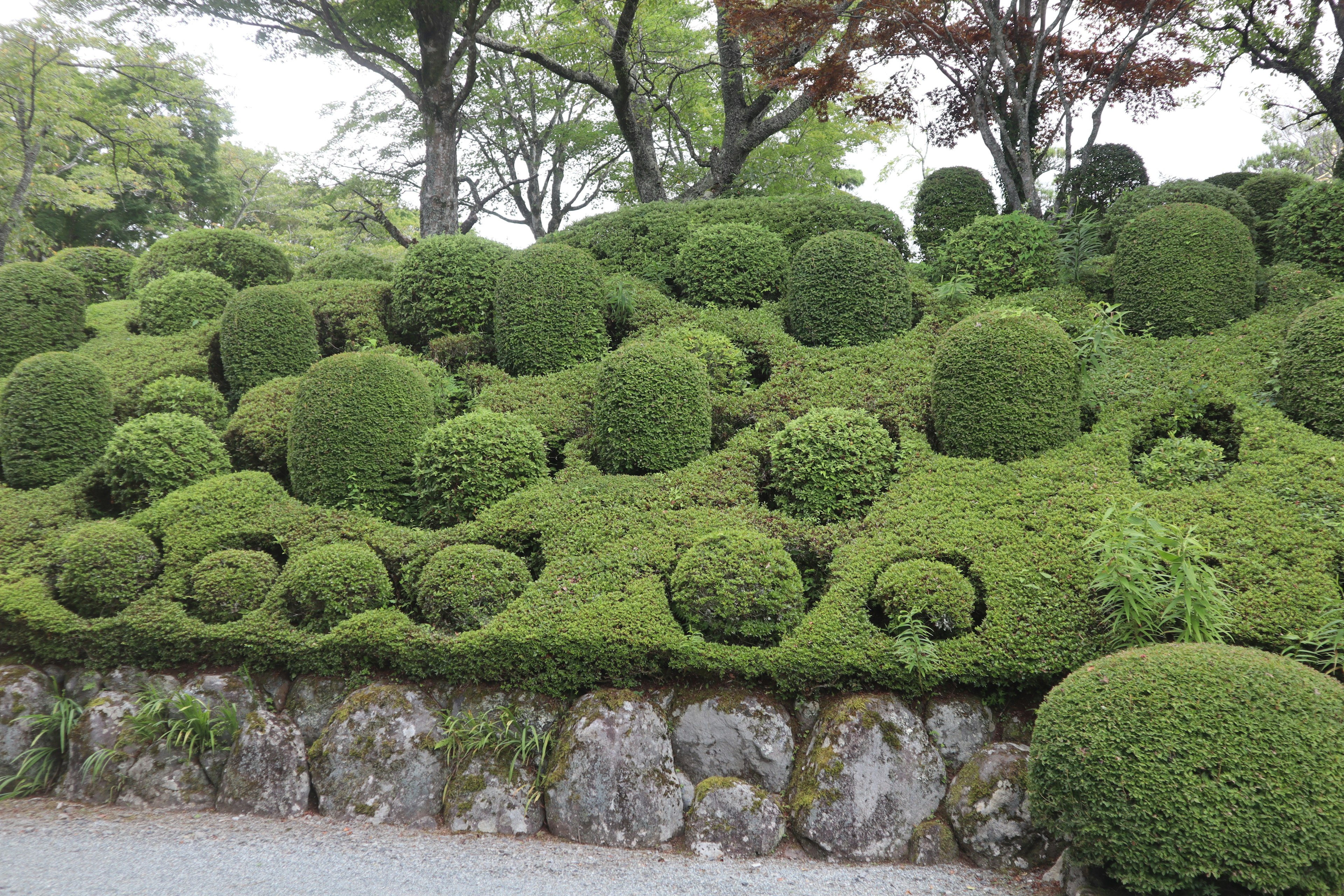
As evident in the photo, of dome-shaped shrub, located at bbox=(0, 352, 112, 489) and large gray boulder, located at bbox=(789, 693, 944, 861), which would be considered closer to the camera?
large gray boulder, located at bbox=(789, 693, 944, 861)

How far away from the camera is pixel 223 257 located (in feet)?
36.7

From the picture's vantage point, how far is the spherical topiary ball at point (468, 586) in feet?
18.4

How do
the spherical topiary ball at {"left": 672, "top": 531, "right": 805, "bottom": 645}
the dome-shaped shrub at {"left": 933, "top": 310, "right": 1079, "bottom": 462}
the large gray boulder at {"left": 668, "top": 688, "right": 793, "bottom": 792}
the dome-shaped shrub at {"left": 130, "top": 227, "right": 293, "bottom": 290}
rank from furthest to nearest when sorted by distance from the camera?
the dome-shaped shrub at {"left": 130, "top": 227, "right": 293, "bottom": 290} < the dome-shaped shrub at {"left": 933, "top": 310, "right": 1079, "bottom": 462} < the spherical topiary ball at {"left": 672, "top": 531, "right": 805, "bottom": 645} < the large gray boulder at {"left": 668, "top": 688, "right": 793, "bottom": 792}

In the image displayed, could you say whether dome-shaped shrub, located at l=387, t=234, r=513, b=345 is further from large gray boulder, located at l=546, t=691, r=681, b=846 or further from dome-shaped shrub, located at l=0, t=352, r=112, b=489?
large gray boulder, located at l=546, t=691, r=681, b=846

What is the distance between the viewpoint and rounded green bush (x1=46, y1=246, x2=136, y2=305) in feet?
39.5

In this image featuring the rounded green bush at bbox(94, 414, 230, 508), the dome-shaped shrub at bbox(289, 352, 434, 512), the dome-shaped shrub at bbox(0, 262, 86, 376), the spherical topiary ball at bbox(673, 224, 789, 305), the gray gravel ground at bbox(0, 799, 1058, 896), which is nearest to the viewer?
the gray gravel ground at bbox(0, 799, 1058, 896)

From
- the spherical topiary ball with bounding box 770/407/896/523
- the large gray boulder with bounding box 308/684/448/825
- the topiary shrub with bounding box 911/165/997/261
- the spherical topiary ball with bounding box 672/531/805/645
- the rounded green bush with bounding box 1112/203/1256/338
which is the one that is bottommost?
the large gray boulder with bounding box 308/684/448/825

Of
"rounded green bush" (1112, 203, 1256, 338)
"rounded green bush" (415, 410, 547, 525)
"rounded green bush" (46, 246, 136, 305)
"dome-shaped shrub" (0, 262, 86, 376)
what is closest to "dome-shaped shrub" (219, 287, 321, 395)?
"dome-shaped shrub" (0, 262, 86, 376)

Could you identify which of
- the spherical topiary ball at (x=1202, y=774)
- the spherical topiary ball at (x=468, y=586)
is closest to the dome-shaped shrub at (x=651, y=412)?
the spherical topiary ball at (x=468, y=586)

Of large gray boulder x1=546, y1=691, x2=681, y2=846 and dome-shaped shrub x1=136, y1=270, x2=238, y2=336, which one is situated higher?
dome-shaped shrub x1=136, y1=270, x2=238, y2=336

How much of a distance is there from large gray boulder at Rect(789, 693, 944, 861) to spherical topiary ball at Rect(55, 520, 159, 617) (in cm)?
559

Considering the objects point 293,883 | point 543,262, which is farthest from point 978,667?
point 543,262

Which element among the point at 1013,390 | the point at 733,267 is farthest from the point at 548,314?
the point at 1013,390

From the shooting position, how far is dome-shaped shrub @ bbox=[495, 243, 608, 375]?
8.59m
